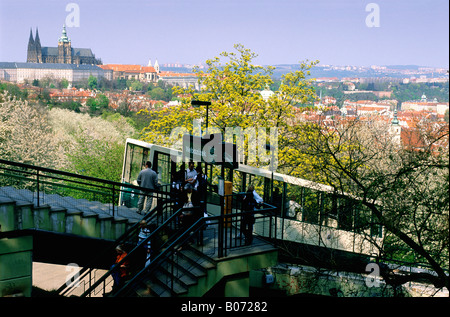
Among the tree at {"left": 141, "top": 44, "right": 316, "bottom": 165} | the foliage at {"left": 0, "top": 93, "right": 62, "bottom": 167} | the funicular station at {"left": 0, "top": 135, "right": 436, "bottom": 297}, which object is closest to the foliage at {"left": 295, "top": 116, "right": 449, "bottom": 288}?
the funicular station at {"left": 0, "top": 135, "right": 436, "bottom": 297}

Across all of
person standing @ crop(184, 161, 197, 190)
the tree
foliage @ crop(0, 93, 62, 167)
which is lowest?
foliage @ crop(0, 93, 62, 167)

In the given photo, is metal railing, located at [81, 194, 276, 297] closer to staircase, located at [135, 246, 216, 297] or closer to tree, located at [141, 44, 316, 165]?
staircase, located at [135, 246, 216, 297]

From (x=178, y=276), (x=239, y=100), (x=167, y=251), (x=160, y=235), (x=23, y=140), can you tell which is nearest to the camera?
(x=167, y=251)

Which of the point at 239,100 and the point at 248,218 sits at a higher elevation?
the point at 239,100

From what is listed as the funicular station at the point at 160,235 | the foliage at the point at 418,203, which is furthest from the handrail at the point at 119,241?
the foliage at the point at 418,203

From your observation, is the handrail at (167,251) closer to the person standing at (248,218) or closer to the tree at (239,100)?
the person standing at (248,218)

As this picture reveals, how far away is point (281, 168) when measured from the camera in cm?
2370

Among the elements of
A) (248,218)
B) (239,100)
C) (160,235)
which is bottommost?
(160,235)

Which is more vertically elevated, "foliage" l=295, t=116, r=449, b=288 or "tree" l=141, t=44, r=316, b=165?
"tree" l=141, t=44, r=316, b=165

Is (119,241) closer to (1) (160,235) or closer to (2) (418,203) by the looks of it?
(1) (160,235)

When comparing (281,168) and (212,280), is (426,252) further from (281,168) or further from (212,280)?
(281,168)

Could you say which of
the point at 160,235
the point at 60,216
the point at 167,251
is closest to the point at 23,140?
the point at 60,216

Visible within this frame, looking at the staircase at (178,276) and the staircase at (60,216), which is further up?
the staircase at (60,216)
